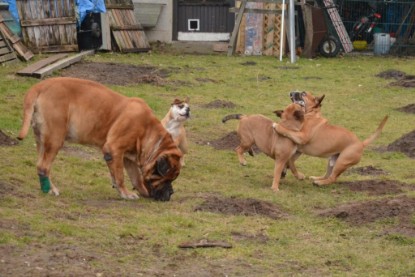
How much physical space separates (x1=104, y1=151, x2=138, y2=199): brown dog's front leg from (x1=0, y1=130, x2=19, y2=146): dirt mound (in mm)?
3046

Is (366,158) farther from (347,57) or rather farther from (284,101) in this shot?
(347,57)

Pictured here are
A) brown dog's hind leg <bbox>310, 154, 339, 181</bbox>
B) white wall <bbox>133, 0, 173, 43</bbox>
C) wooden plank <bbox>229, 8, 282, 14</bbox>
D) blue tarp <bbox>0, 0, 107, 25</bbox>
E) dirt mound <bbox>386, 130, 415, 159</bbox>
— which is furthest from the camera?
white wall <bbox>133, 0, 173, 43</bbox>

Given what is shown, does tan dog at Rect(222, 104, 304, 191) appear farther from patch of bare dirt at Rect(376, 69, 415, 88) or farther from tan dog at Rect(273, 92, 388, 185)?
patch of bare dirt at Rect(376, 69, 415, 88)

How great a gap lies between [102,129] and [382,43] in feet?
66.9

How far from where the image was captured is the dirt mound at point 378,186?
466 inches

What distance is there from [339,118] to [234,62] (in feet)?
26.8

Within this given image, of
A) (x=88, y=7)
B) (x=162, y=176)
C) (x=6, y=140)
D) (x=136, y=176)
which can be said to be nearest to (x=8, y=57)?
(x=88, y=7)

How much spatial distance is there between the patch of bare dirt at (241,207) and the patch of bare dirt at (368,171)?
122 inches

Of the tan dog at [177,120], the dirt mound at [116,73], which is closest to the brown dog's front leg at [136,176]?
the tan dog at [177,120]

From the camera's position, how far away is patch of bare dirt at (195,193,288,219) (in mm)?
10148

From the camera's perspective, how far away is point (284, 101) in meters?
20.0

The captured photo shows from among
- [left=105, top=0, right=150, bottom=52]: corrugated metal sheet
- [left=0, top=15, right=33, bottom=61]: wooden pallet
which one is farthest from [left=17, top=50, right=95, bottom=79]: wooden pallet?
[left=105, top=0, right=150, bottom=52]: corrugated metal sheet

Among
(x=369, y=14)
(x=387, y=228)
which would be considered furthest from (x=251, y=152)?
(x=369, y=14)

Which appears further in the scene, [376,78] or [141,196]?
[376,78]
